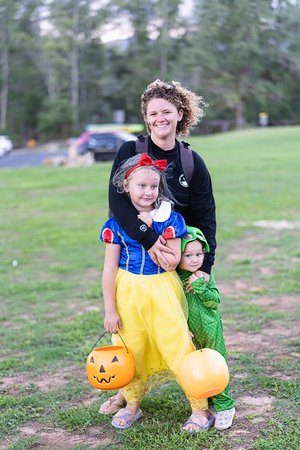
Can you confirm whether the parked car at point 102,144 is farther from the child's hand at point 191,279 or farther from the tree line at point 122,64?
the tree line at point 122,64

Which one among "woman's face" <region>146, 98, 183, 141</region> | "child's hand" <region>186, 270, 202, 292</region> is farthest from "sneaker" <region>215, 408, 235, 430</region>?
"woman's face" <region>146, 98, 183, 141</region>

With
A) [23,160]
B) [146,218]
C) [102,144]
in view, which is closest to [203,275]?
[146,218]

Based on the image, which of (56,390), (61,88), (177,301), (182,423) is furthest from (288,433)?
(61,88)

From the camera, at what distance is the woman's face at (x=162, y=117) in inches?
126

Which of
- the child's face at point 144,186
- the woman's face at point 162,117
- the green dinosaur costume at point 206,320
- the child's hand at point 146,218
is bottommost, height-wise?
the green dinosaur costume at point 206,320

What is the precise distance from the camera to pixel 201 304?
327cm

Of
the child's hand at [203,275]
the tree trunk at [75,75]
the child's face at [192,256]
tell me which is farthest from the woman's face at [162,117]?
the tree trunk at [75,75]

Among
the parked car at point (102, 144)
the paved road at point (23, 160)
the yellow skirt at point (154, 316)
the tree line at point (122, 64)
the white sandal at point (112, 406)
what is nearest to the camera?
the yellow skirt at point (154, 316)

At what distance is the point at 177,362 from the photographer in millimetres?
3150

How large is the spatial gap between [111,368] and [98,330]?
2.01 metres

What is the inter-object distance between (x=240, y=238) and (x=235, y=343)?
4.28 metres

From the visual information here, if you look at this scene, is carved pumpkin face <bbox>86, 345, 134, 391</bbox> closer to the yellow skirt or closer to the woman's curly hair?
the yellow skirt

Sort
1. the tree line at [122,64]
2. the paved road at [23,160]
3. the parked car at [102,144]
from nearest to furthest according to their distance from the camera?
the parked car at [102,144] < the paved road at [23,160] < the tree line at [122,64]

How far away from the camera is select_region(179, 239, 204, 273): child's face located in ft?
10.4
